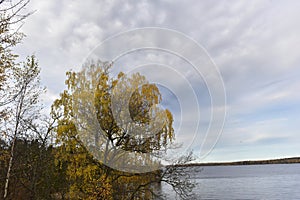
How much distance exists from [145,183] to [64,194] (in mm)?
5736

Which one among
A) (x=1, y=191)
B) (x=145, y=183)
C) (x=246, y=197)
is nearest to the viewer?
(x=145, y=183)

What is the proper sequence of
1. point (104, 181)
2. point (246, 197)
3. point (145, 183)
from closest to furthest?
point (104, 181) < point (145, 183) < point (246, 197)

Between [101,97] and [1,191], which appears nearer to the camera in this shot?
[101,97]

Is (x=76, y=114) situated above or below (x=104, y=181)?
above

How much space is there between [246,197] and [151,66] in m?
37.1

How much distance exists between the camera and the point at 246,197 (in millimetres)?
43094

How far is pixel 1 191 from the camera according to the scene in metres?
Result: 18.8

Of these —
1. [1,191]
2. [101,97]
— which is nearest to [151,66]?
[101,97]

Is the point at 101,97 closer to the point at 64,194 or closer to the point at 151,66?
the point at 151,66

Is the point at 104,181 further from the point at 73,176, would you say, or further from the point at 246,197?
the point at 246,197

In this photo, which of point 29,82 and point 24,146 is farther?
point 24,146

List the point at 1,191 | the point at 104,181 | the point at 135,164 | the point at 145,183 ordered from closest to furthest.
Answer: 1. the point at 104,181
2. the point at 135,164
3. the point at 145,183
4. the point at 1,191

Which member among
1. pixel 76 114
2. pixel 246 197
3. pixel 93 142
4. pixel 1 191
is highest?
pixel 76 114

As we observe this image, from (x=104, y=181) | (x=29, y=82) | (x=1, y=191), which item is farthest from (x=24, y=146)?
(x=104, y=181)
